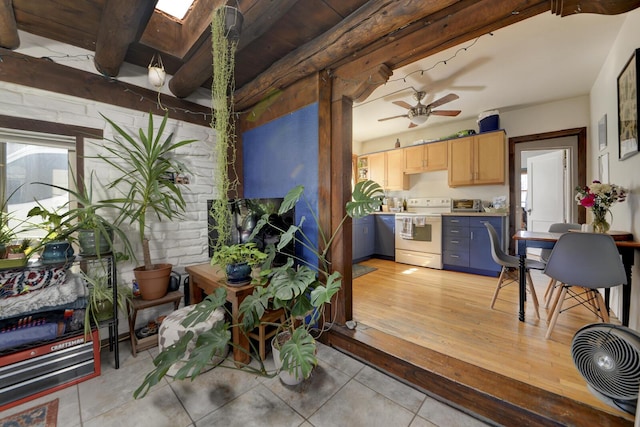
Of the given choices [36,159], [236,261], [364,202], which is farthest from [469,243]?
[36,159]

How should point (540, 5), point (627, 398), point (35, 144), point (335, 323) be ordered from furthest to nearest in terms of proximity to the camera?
point (335, 323)
point (35, 144)
point (540, 5)
point (627, 398)

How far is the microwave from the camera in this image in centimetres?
391

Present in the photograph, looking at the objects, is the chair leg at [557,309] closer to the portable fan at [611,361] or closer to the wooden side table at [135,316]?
the portable fan at [611,361]

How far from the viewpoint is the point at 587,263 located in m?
1.70

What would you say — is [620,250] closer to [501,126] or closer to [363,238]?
[501,126]

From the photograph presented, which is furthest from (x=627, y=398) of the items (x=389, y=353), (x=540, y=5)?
(x=540, y=5)

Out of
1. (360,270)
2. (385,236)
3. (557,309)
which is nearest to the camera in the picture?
(557,309)

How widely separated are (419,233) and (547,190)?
7.58 ft

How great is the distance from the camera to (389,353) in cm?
154

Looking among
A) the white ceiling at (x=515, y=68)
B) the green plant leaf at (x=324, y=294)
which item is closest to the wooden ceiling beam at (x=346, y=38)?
the white ceiling at (x=515, y=68)

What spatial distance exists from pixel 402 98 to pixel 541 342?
2958mm

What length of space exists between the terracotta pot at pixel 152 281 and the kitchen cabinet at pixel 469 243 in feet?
12.3

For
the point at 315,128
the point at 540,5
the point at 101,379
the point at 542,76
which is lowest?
the point at 101,379

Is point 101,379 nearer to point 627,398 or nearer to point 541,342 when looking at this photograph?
point 627,398
